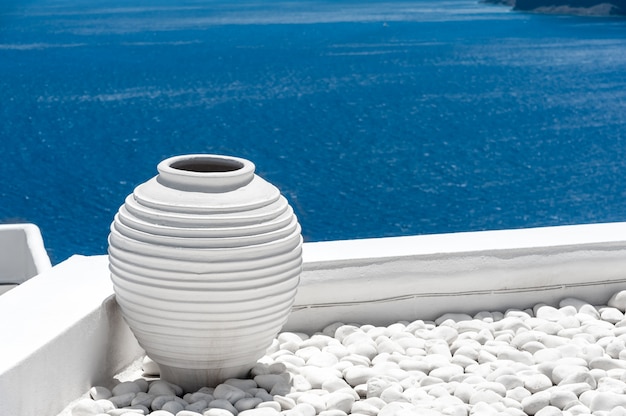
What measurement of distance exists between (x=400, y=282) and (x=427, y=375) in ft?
1.59

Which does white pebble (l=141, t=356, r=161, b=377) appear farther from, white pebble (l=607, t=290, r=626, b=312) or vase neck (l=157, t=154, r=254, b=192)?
white pebble (l=607, t=290, r=626, b=312)

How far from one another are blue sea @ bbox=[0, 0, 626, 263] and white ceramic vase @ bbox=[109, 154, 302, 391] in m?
12.9

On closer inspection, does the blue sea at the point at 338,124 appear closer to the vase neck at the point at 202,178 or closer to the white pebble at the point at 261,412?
the vase neck at the point at 202,178

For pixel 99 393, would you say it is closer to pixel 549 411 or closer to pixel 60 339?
pixel 60 339

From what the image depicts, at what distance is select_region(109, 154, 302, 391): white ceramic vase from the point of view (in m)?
2.36

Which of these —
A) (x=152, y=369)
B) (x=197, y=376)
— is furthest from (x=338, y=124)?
(x=197, y=376)

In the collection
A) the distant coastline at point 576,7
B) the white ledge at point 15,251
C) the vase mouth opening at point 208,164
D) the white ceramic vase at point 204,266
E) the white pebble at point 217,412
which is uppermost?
the vase mouth opening at point 208,164

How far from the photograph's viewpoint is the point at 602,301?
129 inches

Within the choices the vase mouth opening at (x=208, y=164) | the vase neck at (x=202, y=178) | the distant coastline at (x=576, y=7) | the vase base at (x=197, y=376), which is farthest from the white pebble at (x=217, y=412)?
the distant coastline at (x=576, y=7)

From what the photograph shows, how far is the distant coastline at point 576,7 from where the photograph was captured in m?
58.1

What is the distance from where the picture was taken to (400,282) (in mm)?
3092

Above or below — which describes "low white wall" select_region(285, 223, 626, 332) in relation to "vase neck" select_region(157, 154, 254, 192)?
below

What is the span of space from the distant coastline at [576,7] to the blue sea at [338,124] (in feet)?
39.6

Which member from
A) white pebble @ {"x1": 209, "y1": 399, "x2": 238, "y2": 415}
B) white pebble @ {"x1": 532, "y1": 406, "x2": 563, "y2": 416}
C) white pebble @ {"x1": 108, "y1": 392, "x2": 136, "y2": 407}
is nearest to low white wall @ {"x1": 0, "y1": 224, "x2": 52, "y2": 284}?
white pebble @ {"x1": 108, "y1": 392, "x2": 136, "y2": 407}
